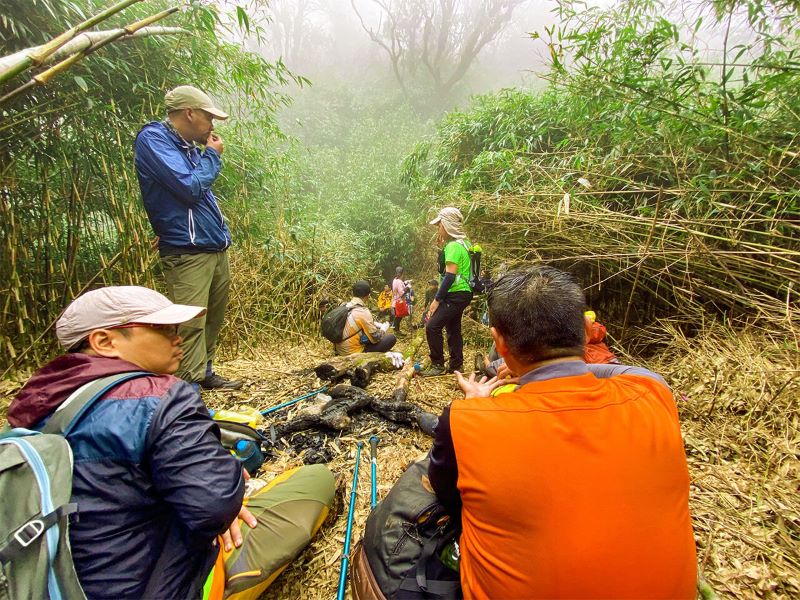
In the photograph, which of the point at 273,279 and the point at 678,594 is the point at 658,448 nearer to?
the point at 678,594

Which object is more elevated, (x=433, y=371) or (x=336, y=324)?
(x=336, y=324)

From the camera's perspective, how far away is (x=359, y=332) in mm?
4414

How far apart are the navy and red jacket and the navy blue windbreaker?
74.2 inches

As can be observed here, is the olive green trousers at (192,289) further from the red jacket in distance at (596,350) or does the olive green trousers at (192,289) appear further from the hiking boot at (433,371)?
the red jacket in distance at (596,350)

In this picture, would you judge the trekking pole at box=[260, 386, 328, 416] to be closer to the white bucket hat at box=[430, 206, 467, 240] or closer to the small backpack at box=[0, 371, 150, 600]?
the small backpack at box=[0, 371, 150, 600]

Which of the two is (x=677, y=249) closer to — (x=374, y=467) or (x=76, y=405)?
(x=374, y=467)

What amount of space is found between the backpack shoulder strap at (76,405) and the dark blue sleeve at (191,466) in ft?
0.50

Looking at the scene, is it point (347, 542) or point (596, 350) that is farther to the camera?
point (596, 350)

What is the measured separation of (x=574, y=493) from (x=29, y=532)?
1.29 metres

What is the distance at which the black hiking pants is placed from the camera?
3.91 m

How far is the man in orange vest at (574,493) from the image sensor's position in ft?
2.78

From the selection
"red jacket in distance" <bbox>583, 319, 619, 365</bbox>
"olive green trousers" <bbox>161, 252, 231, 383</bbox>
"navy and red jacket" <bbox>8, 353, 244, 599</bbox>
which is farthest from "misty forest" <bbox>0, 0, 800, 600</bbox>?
"navy and red jacket" <bbox>8, 353, 244, 599</bbox>

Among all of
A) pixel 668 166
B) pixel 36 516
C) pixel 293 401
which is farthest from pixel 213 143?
pixel 668 166

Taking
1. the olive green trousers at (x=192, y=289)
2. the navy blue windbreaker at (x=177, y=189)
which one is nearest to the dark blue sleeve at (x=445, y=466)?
the olive green trousers at (x=192, y=289)
